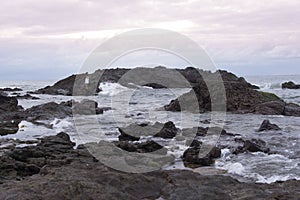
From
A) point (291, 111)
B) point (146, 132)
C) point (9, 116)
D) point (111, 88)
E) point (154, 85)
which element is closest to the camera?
point (146, 132)

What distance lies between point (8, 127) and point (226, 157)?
479 inches

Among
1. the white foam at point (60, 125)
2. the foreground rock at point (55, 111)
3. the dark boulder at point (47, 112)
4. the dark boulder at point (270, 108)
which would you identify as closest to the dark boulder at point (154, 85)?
the foreground rock at point (55, 111)

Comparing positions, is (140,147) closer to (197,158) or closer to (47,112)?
(197,158)

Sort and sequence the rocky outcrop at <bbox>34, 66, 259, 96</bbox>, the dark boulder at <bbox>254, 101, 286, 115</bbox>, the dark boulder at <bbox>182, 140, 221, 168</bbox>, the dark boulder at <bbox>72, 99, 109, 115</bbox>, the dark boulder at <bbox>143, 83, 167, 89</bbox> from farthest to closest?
the dark boulder at <bbox>143, 83, 167, 89</bbox>
the rocky outcrop at <bbox>34, 66, 259, 96</bbox>
the dark boulder at <bbox>72, 99, 109, 115</bbox>
the dark boulder at <bbox>254, 101, 286, 115</bbox>
the dark boulder at <bbox>182, 140, 221, 168</bbox>

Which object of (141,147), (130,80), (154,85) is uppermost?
(130,80)

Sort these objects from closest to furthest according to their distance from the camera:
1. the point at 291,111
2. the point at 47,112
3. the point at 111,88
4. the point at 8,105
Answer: the point at 47,112
the point at 291,111
the point at 8,105
the point at 111,88

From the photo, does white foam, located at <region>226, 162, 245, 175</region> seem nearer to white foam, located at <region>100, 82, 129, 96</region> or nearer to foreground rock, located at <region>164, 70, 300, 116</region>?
foreground rock, located at <region>164, 70, 300, 116</region>

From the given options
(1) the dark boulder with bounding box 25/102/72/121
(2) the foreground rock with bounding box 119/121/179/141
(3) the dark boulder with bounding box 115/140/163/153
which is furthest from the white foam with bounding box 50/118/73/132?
(3) the dark boulder with bounding box 115/140/163/153

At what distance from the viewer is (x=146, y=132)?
61.9 ft

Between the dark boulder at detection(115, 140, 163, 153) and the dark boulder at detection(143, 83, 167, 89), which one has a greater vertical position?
the dark boulder at detection(143, 83, 167, 89)

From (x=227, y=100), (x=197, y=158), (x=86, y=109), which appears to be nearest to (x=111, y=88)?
(x=86, y=109)

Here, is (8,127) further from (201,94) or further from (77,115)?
(201,94)

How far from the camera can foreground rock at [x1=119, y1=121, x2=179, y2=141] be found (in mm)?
18016

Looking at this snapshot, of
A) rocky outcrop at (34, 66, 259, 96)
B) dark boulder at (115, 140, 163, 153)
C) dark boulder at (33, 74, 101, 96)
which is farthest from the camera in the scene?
rocky outcrop at (34, 66, 259, 96)
